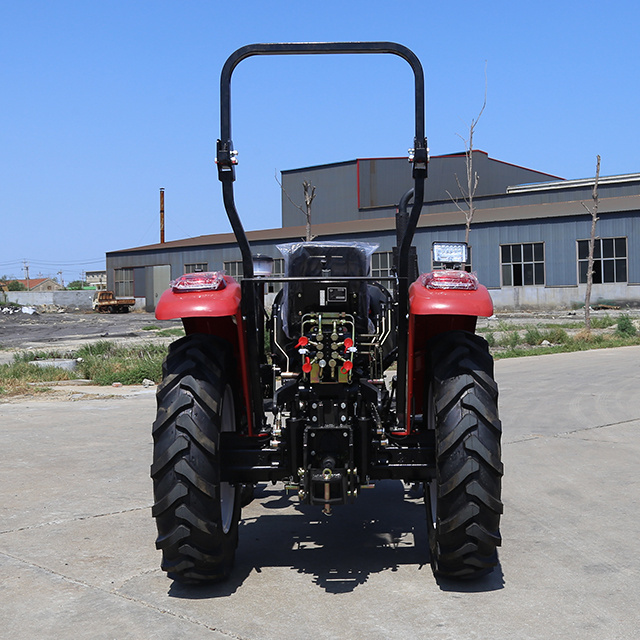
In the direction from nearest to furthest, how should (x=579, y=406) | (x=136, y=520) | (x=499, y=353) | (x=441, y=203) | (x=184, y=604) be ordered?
(x=184, y=604), (x=136, y=520), (x=579, y=406), (x=499, y=353), (x=441, y=203)

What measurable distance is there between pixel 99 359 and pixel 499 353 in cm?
999

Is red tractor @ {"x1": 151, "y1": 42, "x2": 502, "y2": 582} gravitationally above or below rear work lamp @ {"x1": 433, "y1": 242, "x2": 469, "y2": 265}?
below

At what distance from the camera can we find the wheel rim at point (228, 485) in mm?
5152

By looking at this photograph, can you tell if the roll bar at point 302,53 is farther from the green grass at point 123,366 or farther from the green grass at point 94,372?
the green grass at point 123,366

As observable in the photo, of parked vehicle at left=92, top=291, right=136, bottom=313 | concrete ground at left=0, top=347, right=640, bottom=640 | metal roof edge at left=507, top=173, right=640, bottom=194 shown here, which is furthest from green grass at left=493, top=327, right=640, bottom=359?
parked vehicle at left=92, top=291, right=136, bottom=313

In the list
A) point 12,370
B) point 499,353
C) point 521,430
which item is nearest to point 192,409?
point 521,430

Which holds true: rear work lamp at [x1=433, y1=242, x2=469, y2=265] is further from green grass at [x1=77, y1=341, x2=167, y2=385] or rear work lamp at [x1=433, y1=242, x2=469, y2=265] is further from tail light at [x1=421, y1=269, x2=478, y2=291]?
green grass at [x1=77, y1=341, x2=167, y2=385]

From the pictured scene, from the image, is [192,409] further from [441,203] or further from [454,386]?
[441,203]

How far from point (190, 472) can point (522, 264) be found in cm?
4145

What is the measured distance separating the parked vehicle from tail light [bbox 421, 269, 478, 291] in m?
61.7

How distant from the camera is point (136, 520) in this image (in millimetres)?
6309

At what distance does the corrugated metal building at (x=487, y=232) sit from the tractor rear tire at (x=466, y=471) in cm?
3350

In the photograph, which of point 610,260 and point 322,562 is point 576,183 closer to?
point 610,260

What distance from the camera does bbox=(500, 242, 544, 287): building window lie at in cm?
4378
